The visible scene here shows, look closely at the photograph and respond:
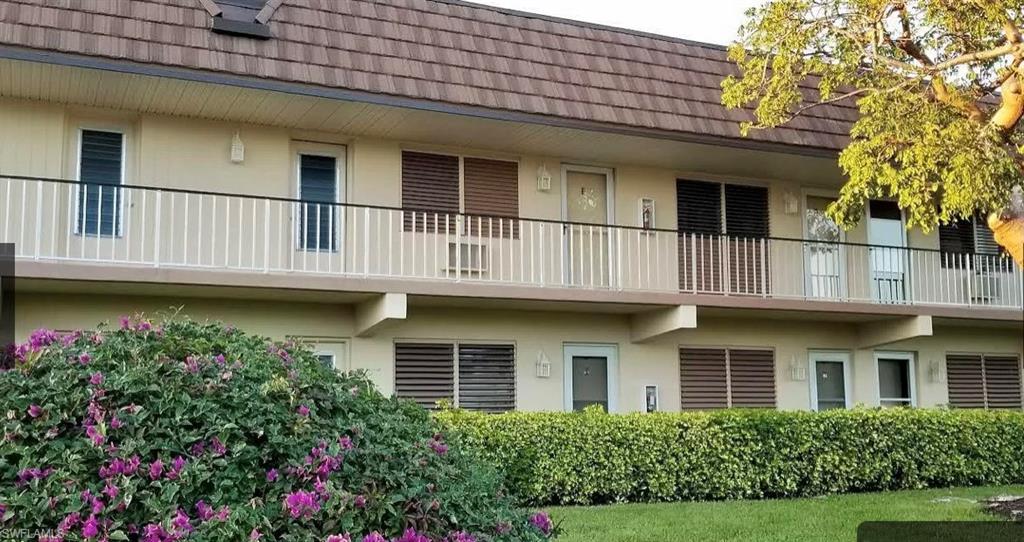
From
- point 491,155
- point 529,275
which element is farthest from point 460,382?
point 491,155

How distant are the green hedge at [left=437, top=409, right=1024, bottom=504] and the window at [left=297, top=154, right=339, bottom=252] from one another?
2977 mm

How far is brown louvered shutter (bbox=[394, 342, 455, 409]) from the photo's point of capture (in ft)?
45.5

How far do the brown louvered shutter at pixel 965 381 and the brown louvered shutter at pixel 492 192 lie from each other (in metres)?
8.47

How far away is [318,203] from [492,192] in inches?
117

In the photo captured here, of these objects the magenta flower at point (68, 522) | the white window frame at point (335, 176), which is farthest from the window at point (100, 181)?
the magenta flower at point (68, 522)

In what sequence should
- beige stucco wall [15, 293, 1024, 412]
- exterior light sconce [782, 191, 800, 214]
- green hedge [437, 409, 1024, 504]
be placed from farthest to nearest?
exterior light sconce [782, 191, 800, 214] < beige stucco wall [15, 293, 1024, 412] < green hedge [437, 409, 1024, 504]

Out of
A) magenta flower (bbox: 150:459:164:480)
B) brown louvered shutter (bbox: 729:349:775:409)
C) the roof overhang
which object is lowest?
magenta flower (bbox: 150:459:164:480)

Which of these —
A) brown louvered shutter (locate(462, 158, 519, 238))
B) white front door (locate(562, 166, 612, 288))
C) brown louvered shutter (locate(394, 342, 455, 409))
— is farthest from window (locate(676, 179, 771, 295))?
brown louvered shutter (locate(394, 342, 455, 409))

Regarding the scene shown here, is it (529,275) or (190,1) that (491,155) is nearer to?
(529,275)

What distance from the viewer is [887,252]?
17.1 metres

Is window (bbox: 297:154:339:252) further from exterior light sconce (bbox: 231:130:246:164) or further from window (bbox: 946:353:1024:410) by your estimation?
window (bbox: 946:353:1024:410)

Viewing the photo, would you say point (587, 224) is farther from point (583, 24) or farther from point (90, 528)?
point (90, 528)

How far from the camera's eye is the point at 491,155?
14758mm

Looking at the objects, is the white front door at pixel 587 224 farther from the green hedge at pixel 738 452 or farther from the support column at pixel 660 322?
the green hedge at pixel 738 452
